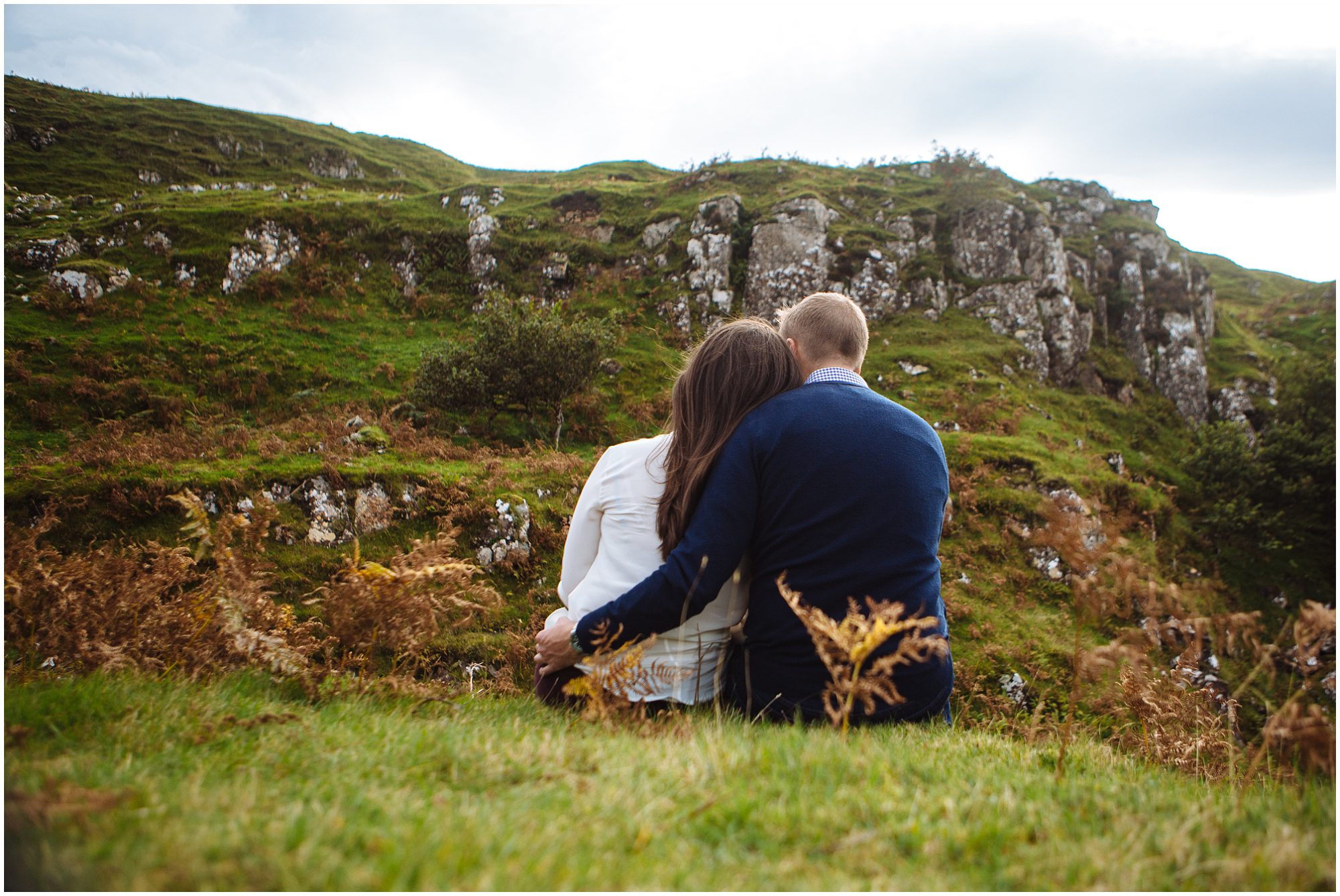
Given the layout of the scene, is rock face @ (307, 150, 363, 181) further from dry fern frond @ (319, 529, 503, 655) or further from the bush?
the bush

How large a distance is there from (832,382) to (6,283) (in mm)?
34403

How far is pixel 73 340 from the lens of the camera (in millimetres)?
20875

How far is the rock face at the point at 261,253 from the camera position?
89.0ft

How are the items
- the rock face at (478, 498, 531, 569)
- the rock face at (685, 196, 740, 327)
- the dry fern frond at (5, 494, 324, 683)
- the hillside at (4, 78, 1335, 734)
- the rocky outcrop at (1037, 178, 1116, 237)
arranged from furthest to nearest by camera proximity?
the rocky outcrop at (1037, 178, 1116, 237)
the rock face at (685, 196, 740, 327)
the hillside at (4, 78, 1335, 734)
the rock face at (478, 498, 531, 569)
the dry fern frond at (5, 494, 324, 683)

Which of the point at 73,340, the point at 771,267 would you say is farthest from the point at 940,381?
the point at 73,340

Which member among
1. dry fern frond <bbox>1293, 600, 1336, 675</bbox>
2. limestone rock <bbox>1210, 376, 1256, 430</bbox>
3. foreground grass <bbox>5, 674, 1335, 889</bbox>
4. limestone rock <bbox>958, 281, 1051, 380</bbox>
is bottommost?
foreground grass <bbox>5, 674, 1335, 889</bbox>

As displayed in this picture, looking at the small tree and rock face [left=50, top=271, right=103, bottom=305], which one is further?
rock face [left=50, top=271, right=103, bottom=305]

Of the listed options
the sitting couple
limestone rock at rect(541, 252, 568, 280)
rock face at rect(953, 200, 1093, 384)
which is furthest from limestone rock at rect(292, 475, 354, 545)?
rock face at rect(953, 200, 1093, 384)

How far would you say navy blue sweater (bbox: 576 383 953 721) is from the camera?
354 cm

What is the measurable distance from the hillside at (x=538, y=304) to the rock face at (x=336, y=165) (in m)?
2.00

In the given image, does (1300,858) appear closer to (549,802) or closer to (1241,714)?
(549,802)

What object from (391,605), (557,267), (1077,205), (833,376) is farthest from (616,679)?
(1077,205)

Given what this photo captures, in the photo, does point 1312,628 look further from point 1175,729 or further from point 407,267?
point 407,267

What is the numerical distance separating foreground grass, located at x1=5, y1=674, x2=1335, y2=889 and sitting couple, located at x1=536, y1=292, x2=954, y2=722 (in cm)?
73
